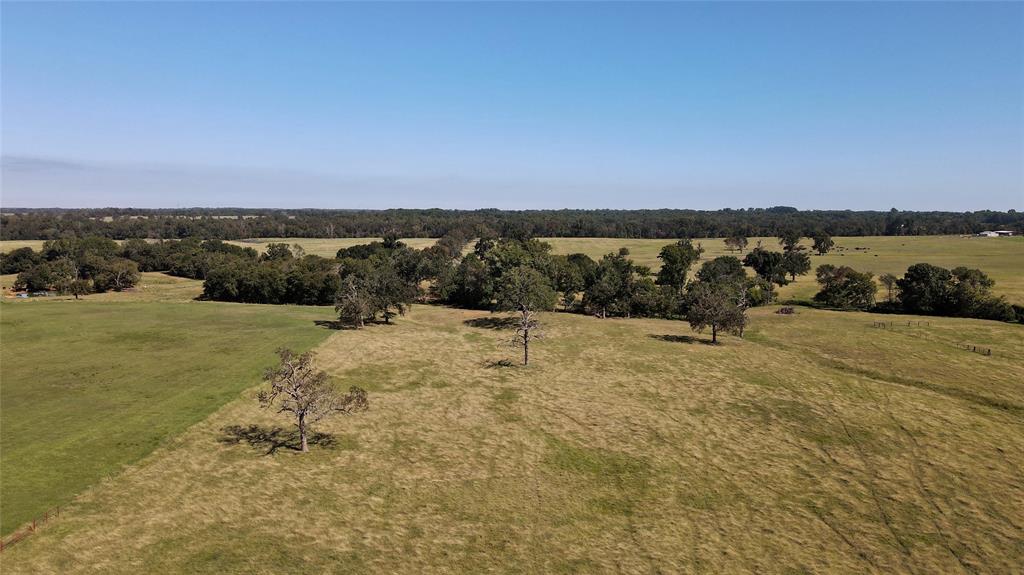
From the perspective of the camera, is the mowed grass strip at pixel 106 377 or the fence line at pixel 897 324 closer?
the mowed grass strip at pixel 106 377

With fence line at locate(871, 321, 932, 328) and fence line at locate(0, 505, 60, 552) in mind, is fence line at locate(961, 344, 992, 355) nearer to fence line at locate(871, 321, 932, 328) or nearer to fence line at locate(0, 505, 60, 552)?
fence line at locate(871, 321, 932, 328)

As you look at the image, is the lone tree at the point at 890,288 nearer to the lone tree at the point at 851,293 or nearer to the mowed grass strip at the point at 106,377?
the lone tree at the point at 851,293

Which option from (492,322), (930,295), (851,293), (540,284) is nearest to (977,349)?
(930,295)

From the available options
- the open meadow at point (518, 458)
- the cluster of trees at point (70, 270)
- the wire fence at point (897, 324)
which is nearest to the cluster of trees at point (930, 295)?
the wire fence at point (897, 324)

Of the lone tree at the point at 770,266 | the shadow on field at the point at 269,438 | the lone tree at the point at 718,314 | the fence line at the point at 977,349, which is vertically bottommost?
the shadow on field at the point at 269,438

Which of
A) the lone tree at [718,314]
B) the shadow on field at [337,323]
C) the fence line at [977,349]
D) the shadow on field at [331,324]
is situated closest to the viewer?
the fence line at [977,349]

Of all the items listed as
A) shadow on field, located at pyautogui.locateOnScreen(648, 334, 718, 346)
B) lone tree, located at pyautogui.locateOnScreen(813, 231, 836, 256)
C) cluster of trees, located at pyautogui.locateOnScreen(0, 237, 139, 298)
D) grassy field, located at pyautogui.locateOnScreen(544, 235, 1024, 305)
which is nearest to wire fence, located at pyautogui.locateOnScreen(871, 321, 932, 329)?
grassy field, located at pyautogui.locateOnScreen(544, 235, 1024, 305)

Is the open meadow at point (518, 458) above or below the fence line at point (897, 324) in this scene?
below

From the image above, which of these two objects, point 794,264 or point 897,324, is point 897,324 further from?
point 794,264
